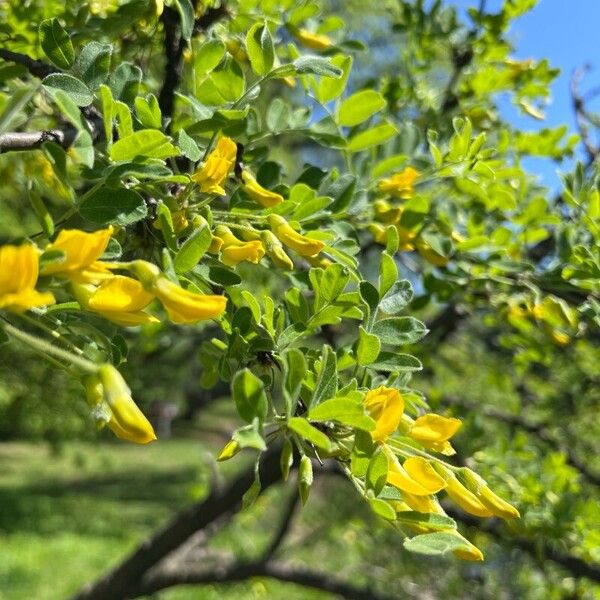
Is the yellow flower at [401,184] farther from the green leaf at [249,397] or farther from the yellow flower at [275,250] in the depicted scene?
the green leaf at [249,397]

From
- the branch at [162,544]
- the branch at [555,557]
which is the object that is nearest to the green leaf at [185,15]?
the branch at [555,557]

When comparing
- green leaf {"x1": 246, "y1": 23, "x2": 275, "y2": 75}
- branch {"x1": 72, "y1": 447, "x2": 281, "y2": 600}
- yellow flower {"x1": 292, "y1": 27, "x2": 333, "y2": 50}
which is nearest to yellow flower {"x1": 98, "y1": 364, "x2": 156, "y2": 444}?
green leaf {"x1": 246, "y1": 23, "x2": 275, "y2": 75}

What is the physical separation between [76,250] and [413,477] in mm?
303

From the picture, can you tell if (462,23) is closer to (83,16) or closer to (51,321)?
(83,16)

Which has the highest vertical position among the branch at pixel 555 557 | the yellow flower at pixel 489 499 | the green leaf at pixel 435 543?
the green leaf at pixel 435 543

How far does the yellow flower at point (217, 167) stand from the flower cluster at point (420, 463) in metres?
0.22

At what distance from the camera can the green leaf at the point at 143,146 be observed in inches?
22.7

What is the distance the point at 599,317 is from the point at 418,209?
0.25m

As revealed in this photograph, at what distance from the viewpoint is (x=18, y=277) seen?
398 millimetres

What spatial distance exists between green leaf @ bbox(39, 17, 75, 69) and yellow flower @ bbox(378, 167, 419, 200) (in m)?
0.44

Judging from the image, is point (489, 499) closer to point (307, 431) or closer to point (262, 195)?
point (307, 431)

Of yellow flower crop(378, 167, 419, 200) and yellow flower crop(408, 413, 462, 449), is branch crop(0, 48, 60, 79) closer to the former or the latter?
yellow flower crop(378, 167, 419, 200)

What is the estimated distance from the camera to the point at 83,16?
0.89 meters

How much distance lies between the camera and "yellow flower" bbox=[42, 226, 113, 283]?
0.44 meters
